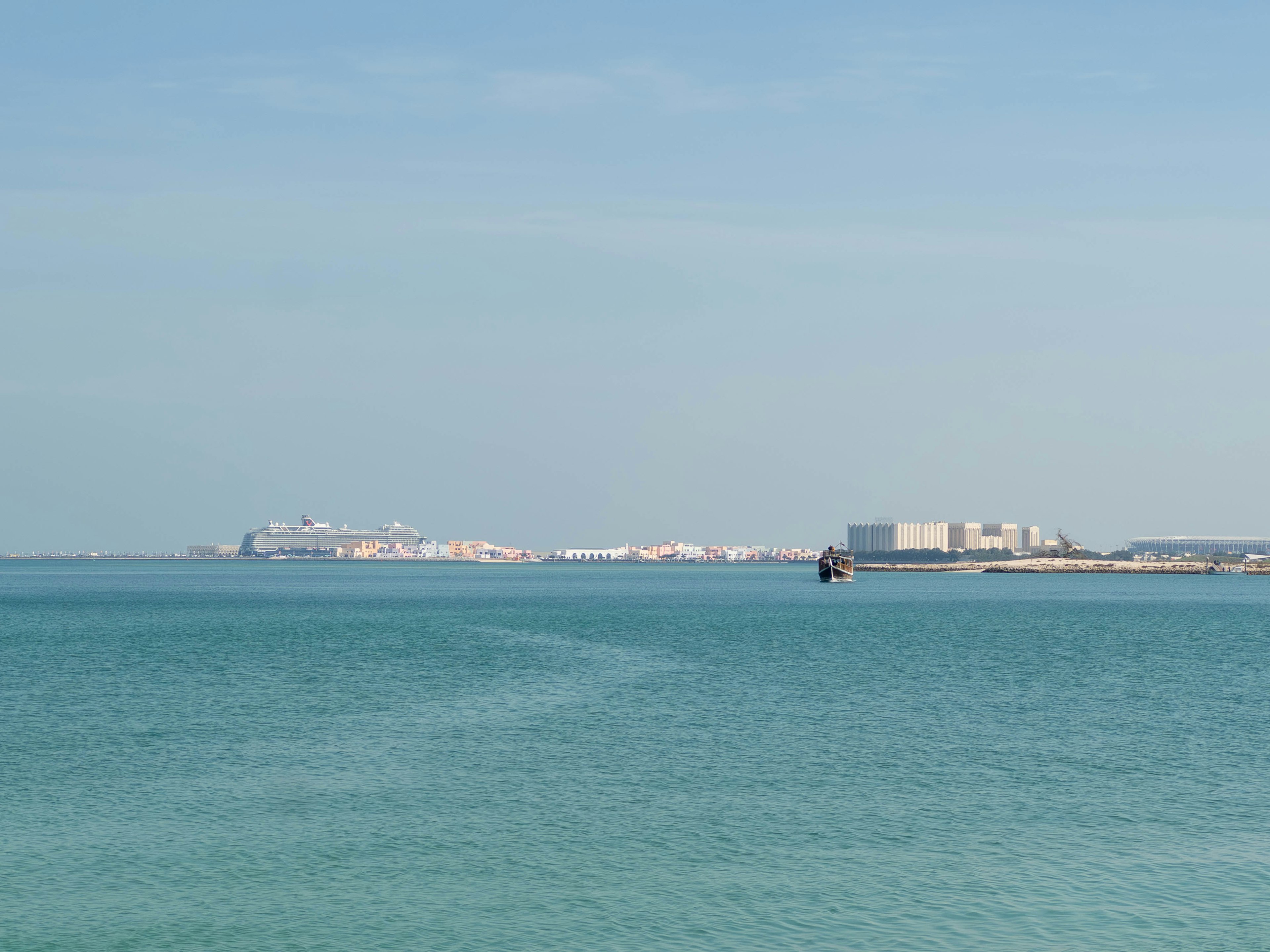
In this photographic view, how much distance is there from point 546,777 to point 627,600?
302 feet

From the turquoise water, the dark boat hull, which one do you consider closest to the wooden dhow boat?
the dark boat hull

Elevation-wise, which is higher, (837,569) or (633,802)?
(837,569)

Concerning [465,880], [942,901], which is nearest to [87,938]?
[465,880]

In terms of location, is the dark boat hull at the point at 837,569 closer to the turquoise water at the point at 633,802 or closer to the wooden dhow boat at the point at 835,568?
the wooden dhow boat at the point at 835,568

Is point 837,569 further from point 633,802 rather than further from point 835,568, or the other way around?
point 633,802

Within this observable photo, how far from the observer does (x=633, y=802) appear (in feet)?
72.2

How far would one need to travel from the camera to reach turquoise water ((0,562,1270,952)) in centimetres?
1548

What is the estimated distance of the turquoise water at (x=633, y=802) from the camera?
15.5 meters

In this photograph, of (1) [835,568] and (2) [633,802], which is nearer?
(2) [633,802]

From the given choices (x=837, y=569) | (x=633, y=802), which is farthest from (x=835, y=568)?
(x=633, y=802)

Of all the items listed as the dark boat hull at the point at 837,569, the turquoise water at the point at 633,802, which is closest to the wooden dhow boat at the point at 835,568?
the dark boat hull at the point at 837,569

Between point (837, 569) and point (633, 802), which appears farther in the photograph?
point (837, 569)

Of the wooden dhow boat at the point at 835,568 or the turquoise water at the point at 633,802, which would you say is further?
the wooden dhow boat at the point at 835,568

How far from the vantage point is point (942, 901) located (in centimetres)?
1620
